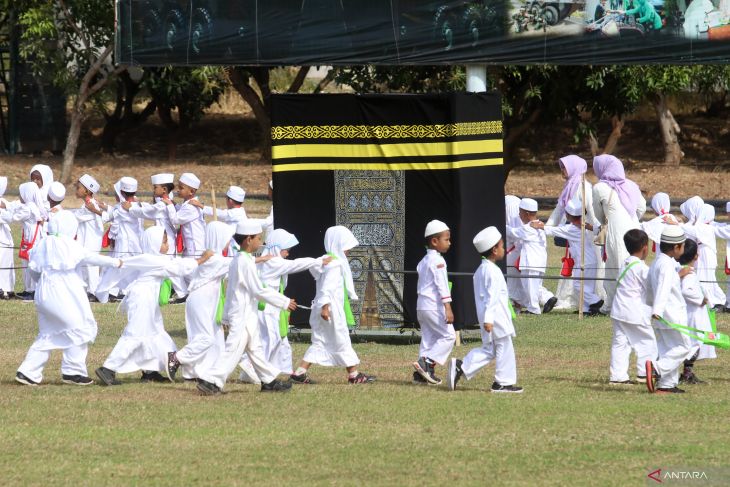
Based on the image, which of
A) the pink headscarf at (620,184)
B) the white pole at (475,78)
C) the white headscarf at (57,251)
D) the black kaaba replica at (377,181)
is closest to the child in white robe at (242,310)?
the white headscarf at (57,251)

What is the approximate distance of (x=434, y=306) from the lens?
11.2m

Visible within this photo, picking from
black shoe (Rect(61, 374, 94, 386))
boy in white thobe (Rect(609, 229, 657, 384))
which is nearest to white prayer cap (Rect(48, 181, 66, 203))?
black shoe (Rect(61, 374, 94, 386))

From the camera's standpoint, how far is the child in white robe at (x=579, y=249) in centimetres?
1590

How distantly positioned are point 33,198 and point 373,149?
5557 mm

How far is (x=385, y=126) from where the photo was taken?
13625 mm

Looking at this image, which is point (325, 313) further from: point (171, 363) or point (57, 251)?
point (57, 251)

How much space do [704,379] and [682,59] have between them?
454cm

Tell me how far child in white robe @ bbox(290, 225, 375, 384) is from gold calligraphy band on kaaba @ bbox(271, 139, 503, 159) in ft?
8.67

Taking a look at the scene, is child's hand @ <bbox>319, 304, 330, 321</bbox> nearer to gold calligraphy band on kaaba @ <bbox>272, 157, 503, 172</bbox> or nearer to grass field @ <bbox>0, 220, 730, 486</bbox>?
grass field @ <bbox>0, 220, 730, 486</bbox>

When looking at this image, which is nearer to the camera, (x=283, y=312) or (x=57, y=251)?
(x=57, y=251)

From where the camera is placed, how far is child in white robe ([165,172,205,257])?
1634cm

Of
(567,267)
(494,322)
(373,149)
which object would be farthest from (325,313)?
(567,267)

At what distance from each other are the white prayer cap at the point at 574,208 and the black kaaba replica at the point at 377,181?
2591mm

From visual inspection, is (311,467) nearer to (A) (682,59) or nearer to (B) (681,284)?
(B) (681,284)
